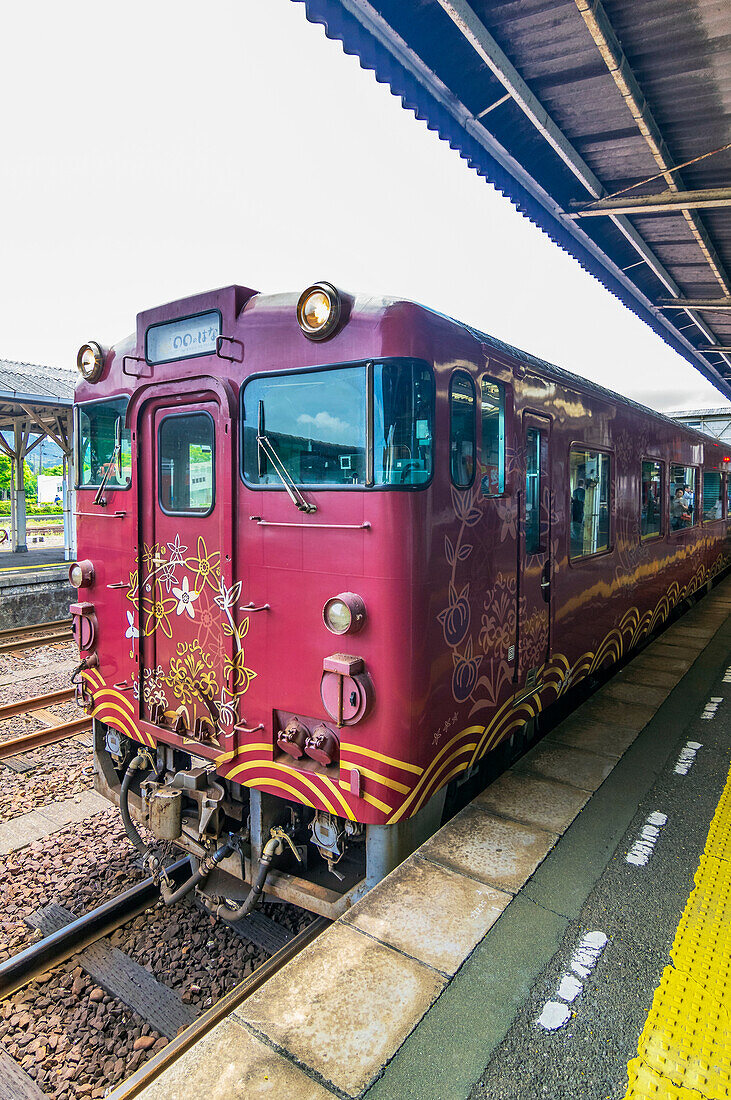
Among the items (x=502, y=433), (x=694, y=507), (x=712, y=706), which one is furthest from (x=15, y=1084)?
(x=694, y=507)

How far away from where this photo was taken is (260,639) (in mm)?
3314

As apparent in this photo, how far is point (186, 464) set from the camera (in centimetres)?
369

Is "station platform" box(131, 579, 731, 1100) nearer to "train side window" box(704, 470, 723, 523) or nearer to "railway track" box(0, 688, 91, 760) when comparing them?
"railway track" box(0, 688, 91, 760)

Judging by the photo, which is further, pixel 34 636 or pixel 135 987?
pixel 34 636

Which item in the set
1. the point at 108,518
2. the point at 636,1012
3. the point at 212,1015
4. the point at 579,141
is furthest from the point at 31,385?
the point at 636,1012

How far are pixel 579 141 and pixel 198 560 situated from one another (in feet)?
12.9

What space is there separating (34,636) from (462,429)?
1033 cm

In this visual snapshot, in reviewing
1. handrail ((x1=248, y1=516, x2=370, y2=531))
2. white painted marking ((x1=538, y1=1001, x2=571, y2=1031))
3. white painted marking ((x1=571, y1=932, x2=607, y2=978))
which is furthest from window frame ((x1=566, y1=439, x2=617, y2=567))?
white painted marking ((x1=538, y1=1001, x2=571, y2=1031))

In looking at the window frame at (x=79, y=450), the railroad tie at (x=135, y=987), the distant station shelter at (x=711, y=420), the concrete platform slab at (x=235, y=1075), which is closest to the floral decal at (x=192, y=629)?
the window frame at (x=79, y=450)

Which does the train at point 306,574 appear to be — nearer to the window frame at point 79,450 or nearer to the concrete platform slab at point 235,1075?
the window frame at point 79,450

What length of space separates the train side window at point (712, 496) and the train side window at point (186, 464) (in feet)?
32.4

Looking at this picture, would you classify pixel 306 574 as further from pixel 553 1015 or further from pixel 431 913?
pixel 553 1015

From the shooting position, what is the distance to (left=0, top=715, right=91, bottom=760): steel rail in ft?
20.4

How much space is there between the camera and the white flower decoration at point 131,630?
393cm
